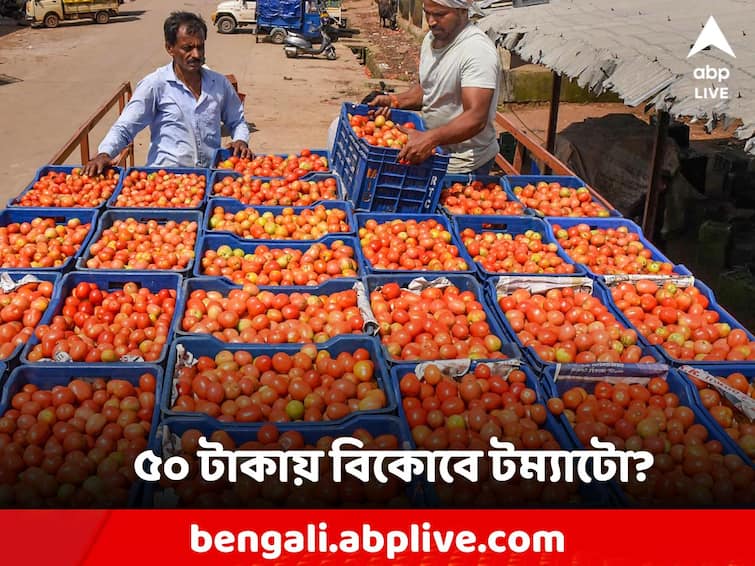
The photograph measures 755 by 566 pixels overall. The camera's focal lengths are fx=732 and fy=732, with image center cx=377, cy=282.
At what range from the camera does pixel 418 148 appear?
A: 14.9 ft

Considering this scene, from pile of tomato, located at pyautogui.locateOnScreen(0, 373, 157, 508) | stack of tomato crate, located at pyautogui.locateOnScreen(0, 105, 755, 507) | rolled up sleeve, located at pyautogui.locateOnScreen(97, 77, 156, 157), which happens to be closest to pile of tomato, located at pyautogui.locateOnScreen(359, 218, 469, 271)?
stack of tomato crate, located at pyautogui.locateOnScreen(0, 105, 755, 507)

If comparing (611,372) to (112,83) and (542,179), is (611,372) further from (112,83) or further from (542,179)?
(112,83)

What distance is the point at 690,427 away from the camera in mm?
3105

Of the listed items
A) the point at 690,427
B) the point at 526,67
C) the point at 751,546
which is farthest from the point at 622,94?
the point at 526,67

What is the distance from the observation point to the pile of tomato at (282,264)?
4.25m

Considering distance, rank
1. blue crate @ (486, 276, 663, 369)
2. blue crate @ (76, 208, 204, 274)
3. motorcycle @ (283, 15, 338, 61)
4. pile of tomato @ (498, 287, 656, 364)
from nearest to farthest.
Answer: blue crate @ (486, 276, 663, 369) → pile of tomato @ (498, 287, 656, 364) → blue crate @ (76, 208, 204, 274) → motorcycle @ (283, 15, 338, 61)

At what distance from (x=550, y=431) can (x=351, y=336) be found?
1.02 meters

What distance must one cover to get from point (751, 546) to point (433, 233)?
266 cm

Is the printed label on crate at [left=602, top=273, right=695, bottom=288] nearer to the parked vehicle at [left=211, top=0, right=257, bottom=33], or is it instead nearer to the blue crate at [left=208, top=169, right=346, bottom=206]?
the blue crate at [left=208, top=169, right=346, bottom=206]

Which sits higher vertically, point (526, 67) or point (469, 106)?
point (469, 106)

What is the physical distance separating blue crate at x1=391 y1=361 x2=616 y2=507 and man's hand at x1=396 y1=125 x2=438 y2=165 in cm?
168

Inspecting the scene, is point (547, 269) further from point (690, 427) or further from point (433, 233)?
point (690, 427)

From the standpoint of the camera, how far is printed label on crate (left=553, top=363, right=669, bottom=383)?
131 inches

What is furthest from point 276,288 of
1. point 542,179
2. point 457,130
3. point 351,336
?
point 542,179
